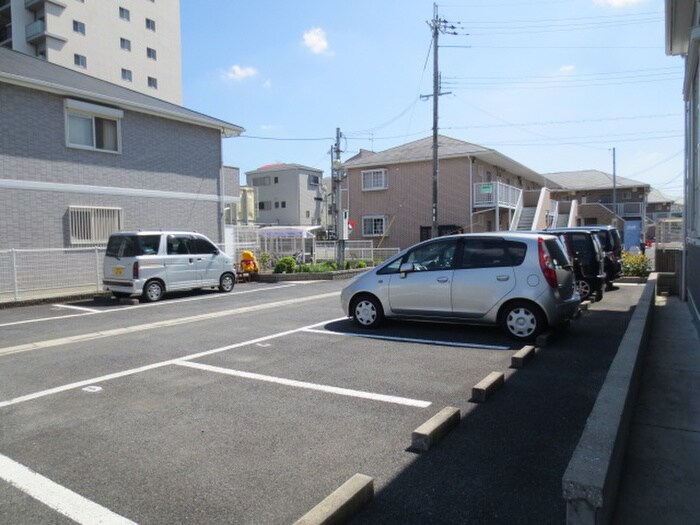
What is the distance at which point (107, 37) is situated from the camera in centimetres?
4131

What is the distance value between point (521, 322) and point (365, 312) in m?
2.52

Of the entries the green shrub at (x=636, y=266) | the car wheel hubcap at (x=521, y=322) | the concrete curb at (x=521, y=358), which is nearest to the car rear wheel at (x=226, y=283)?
the car wheel hubcap at (x=521, y=322)

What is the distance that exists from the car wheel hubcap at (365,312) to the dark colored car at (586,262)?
16.7 feet

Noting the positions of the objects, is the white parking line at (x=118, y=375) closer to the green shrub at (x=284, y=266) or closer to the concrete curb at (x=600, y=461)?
the concrete curb at (x=600, y=461)

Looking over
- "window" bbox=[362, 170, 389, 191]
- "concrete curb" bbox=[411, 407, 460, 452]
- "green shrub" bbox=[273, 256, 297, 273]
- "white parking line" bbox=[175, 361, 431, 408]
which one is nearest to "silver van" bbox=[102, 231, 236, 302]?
"green shrub" bbox=[273, 256, 297, 273]

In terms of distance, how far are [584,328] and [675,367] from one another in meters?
2.34

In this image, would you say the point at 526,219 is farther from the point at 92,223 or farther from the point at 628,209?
the point at 92,223

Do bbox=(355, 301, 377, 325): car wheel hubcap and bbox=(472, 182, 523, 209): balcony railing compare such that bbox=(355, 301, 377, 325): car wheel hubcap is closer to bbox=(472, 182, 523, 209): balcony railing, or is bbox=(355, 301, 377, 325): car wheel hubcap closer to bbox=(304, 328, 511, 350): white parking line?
bbox=(304, 328, 511, 350): white parking line

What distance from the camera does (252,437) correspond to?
3982 millimetres

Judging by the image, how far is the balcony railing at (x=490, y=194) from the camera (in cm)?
2700

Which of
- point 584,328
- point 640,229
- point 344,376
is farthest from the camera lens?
point 640,229

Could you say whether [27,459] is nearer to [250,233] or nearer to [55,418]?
[55,418]

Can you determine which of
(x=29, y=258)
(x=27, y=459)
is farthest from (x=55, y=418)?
(x=29, y=258)

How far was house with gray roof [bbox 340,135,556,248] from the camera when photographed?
27.9 metres
